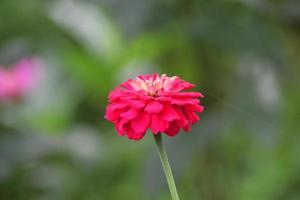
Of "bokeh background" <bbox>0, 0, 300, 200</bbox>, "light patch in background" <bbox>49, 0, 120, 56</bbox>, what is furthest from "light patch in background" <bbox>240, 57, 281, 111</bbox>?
"light patch in background" <bbox>49, 0, 120, 56</bbox>

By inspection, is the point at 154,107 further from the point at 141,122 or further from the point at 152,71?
the point at 152,71

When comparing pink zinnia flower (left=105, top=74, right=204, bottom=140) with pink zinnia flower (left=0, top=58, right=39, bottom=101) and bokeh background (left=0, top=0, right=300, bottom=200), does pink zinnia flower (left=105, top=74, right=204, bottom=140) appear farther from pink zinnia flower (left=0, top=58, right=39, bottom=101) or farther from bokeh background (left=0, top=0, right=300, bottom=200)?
pink zinnia flower (left=0, top=58, right=39, bottom=101)

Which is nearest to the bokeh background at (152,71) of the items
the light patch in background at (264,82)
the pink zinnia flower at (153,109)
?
the light patch in background at (264,82)

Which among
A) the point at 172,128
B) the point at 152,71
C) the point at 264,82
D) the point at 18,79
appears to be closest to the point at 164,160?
the point at 172,128

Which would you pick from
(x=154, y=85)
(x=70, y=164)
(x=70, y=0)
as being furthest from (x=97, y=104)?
(x=154, y=85)

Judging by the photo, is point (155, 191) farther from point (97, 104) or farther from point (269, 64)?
point (97, 104)

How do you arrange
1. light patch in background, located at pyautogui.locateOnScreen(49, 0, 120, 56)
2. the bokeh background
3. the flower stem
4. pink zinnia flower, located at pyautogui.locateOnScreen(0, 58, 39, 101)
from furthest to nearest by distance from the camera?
pink zinnia flower, located at pyautogui.locateOnScreen(0, 58, 39, 101) < light patch in background, located at pyautogui.locateOnScreen(49, 0, 120, 56) < the bokeh background < the flower stem

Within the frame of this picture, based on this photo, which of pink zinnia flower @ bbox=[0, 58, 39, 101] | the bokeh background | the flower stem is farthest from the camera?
pink zinnia flower @ bbox=[0, 58, 39, 101]
